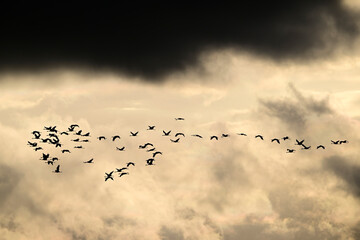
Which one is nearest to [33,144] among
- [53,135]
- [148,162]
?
[53,135]

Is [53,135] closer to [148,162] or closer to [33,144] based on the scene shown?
[33,144]

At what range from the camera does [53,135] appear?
Result: 458 ft

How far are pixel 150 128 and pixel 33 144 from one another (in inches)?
1180

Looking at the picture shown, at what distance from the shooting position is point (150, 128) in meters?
138

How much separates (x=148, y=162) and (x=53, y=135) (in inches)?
1031

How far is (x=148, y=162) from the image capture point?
137125 mm

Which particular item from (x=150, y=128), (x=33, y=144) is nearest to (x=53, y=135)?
(x=33, y=144)

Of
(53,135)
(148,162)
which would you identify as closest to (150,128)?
(148,162)

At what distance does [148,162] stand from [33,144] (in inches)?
1163

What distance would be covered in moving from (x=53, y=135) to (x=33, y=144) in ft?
21.5

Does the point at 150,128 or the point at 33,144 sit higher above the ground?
the point at 150,128

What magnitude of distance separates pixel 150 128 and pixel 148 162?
881 centimetres

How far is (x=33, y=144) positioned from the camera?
135000 mm

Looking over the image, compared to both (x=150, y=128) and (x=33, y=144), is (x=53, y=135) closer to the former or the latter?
(x=33, y=144)
